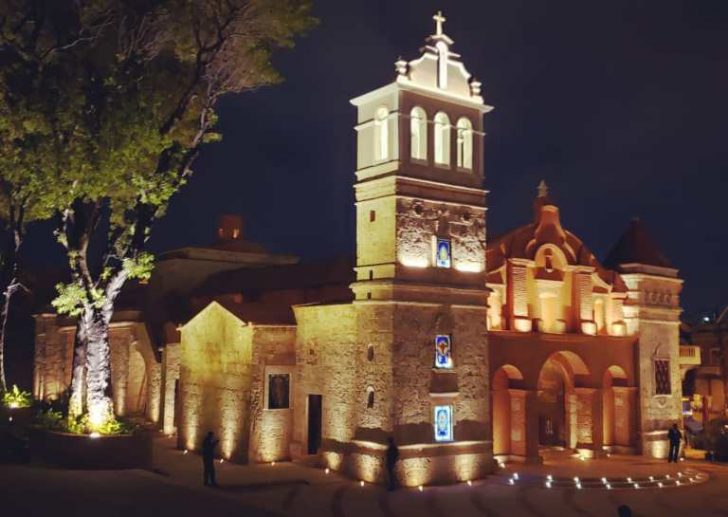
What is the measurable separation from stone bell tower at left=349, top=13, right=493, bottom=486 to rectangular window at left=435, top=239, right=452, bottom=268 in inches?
1.2

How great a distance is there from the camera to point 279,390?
1080 inches

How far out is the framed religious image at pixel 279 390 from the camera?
2727 cm

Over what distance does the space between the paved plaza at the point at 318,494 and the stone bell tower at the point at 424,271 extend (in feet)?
4.68

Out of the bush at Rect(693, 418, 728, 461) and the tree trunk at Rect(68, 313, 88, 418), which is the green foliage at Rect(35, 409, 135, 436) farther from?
the bush at Rect(693, 418, 728, 461)

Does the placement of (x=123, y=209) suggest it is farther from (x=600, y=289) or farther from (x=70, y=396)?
→ (x=600, y=289)

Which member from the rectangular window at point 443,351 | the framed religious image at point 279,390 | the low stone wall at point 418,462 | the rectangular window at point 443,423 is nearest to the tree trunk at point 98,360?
the framed religious image at point 279,390

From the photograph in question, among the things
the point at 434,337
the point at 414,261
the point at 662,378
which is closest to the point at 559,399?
the point at 662,378

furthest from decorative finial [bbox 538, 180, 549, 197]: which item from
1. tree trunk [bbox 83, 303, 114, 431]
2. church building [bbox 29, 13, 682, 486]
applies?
tree trunk [bbox 83, 303, 114, 431]

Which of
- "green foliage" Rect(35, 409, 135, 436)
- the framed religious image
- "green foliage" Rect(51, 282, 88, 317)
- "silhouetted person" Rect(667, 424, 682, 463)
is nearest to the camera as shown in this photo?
"green foliage" Rect(51, 282, 88, 317)

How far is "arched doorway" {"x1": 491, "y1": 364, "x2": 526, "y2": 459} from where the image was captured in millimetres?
28166

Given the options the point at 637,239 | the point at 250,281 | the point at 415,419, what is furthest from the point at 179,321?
the point at 637,239

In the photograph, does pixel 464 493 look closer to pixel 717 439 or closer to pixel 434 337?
pixel 434 337

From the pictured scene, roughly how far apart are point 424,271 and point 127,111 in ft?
31.8

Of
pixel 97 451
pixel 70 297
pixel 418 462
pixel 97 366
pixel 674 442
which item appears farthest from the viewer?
pixel 674 442
